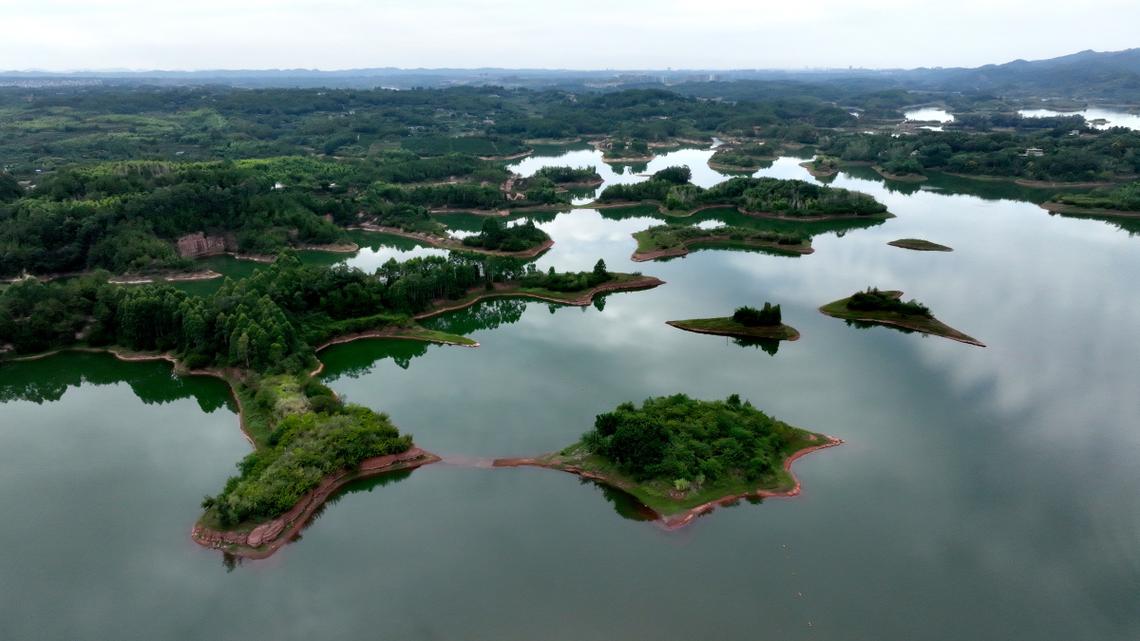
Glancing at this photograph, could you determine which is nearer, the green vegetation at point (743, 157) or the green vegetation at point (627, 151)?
the green vegetation at point (743, 157)

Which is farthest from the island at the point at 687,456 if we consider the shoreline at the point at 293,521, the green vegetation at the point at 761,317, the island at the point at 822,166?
the island at the point at 822,166

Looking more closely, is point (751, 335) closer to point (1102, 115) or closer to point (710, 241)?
point (710, 241)

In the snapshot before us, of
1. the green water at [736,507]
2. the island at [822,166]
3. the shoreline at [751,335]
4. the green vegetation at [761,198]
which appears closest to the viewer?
the green water at [736,507]

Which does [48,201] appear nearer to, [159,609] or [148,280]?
[148,280]

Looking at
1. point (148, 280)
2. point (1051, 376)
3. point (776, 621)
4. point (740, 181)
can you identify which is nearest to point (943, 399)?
point (1051, 376)

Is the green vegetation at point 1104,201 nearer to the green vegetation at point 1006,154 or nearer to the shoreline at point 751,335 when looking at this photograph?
the green vegetation at point 1006,154

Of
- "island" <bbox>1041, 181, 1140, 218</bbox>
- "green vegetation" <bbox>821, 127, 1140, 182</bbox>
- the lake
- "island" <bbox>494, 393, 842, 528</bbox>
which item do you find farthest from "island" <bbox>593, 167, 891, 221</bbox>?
the lake
